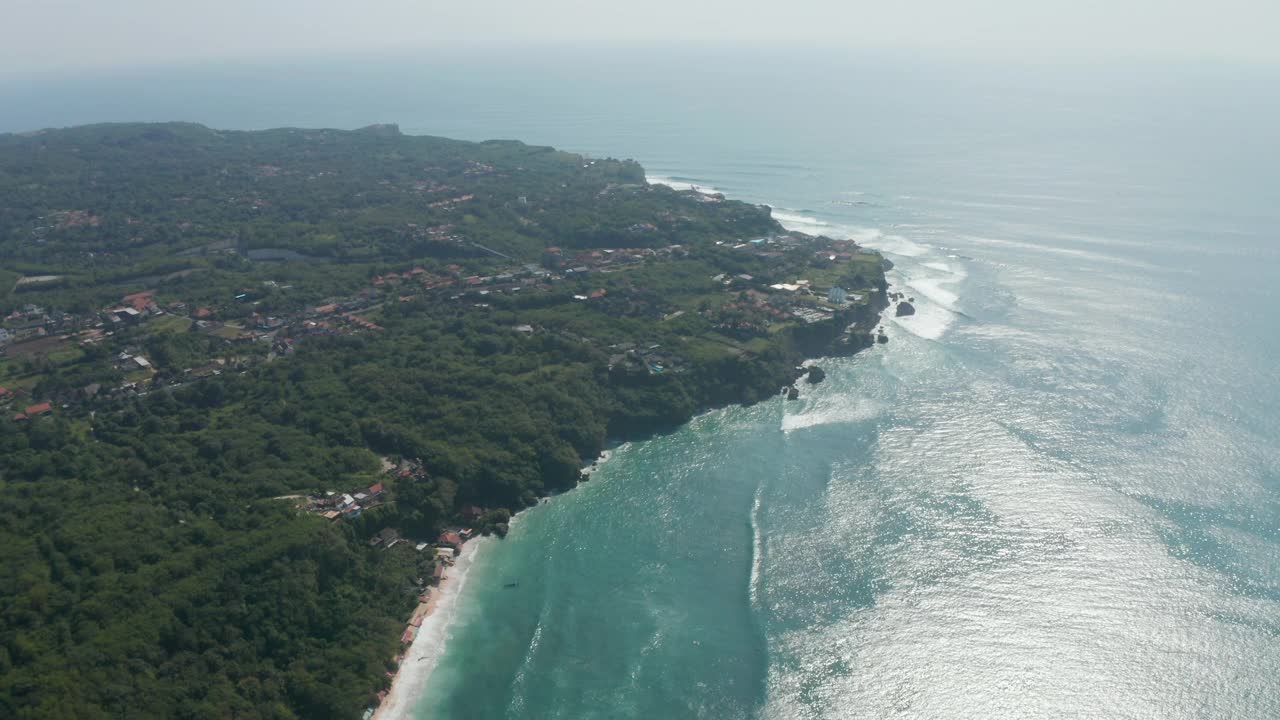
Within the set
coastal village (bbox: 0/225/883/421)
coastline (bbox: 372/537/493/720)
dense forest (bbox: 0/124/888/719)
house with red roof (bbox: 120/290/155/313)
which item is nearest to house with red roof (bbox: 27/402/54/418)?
coastal village (bbox: 0/225/883/421)

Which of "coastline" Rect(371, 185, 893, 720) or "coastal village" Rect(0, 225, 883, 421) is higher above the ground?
"coastal village" Rect(0, 225, 883, 421)

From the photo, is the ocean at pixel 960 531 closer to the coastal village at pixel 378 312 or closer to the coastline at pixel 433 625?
the coastline at pixel 433 625

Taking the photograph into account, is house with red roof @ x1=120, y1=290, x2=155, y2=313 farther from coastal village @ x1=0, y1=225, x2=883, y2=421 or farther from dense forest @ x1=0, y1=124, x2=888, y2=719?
dense forest @ x1=0, y1=124, x2=888, y2=719

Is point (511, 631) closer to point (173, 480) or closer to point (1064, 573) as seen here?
point (173, 480)

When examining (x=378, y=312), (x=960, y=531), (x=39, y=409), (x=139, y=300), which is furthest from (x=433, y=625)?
(x=139, y=300)

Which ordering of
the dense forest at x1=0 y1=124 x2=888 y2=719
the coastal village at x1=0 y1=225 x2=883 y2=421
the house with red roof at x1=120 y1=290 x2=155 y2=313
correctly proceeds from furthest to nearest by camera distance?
the house with red roof at x1=120 y1=290 x2=155 y2=313 → the coastal village at x1=0 y1=225 x2=883 y2=421 → the dense forest at x1=0 y1=124 x2=888 y2=719

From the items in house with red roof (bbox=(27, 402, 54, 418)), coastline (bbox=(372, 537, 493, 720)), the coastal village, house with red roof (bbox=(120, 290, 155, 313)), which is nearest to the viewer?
coastline (bbox=(372, 537, 493, 720))

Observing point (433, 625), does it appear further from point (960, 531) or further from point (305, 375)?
point (960, 531)

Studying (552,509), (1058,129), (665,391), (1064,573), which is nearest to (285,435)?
(552,509)
